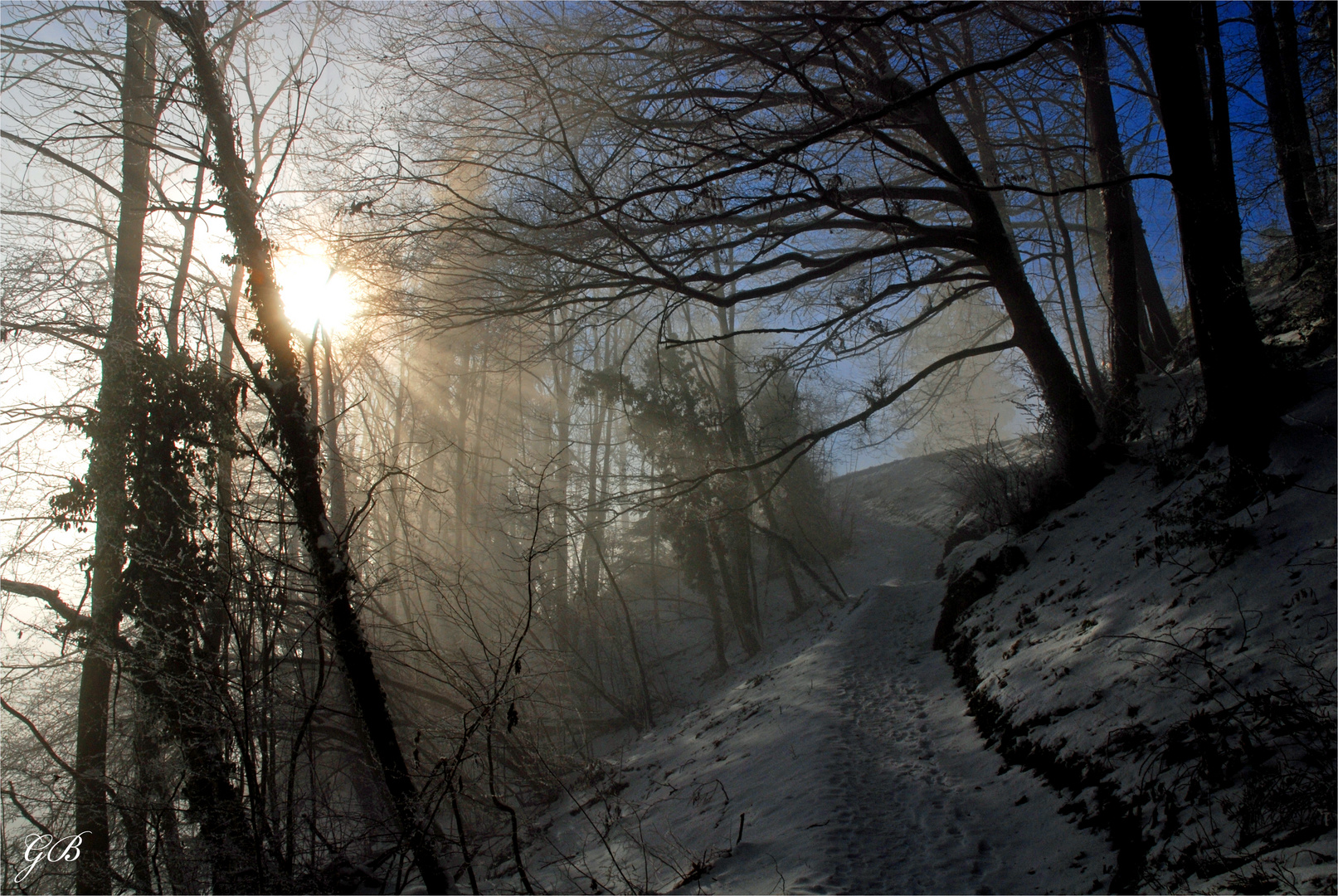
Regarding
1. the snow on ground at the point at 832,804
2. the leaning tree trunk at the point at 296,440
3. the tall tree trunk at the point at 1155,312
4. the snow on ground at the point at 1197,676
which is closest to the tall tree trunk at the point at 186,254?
the leaning tree trunk at the point at 296,440

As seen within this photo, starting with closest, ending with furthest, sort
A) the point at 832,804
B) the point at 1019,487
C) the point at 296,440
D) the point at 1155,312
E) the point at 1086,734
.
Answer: the point at 1086,734 < the point at 832,804 < the point at 296,440 < the point at 1019,487 < the point at 1155,312

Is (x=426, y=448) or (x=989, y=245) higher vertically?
(x=426, y=448)

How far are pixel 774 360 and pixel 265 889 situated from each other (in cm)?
664

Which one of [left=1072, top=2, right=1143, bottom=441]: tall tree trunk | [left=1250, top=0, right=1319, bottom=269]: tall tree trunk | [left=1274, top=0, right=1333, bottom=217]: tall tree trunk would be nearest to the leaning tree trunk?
[left=1072, top=2, right=1143, bottom=441]: tall tree trunk

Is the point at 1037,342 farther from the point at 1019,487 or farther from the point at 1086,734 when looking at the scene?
the point at 1086,734

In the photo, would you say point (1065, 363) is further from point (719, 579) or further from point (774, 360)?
point (719, 579)

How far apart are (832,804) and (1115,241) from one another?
866cm

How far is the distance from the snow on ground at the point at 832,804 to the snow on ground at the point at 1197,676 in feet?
1.09

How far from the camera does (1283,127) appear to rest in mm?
8633

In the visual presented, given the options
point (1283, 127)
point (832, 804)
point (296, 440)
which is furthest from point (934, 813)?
point (1283, 127)

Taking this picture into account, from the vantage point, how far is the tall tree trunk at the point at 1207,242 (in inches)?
197

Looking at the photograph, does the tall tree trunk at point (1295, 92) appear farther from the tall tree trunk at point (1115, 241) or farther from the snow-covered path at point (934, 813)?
the snow-covered path at point (934, 813)

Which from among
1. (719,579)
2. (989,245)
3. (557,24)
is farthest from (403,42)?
(719,579)

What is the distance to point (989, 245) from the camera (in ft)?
25.4
